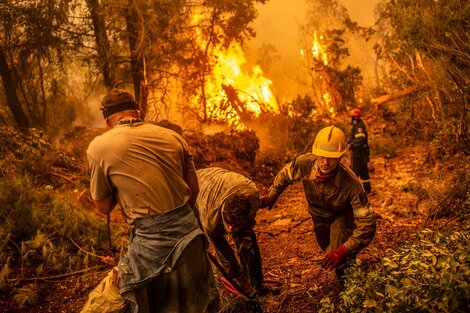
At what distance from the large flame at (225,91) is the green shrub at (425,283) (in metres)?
7.92

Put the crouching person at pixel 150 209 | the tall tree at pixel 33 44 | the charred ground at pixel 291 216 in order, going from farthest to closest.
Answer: the tall tree at pixel 33 44 < the charred ground at pixel 291 216 < the crouching person at pixel 150 209

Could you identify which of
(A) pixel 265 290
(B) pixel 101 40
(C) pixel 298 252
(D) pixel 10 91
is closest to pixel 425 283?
(A) pixel 265 290

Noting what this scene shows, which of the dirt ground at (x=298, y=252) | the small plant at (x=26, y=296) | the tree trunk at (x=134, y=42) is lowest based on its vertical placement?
the dirt ground at (x=298, y=252)

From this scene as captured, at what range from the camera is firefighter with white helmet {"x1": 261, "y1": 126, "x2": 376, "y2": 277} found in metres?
3.22

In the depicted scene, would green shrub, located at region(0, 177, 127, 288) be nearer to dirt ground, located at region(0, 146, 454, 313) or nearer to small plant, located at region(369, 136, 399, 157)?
dirt ground, located at region(0, 146, 454, 313)

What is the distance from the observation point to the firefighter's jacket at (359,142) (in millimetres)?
7223

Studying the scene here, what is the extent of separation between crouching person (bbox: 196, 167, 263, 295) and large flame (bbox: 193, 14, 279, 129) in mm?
7033

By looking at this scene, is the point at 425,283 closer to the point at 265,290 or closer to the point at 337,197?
the point at 337,197

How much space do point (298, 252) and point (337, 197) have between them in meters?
1.99

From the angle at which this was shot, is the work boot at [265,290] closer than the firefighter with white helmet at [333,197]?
No

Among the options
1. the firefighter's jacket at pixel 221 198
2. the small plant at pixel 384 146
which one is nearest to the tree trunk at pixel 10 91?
the firefighter's jacket at pixel 221 198

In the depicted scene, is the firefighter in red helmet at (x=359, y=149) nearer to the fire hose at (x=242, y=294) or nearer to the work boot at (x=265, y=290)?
the work boot at (x=265, y=290)

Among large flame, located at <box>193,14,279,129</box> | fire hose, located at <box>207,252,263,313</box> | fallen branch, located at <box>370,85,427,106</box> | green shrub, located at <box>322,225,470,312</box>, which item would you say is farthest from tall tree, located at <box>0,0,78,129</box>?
green shrub, located at <box>322,225,470,312</box>

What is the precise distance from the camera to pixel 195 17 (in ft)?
41.0
